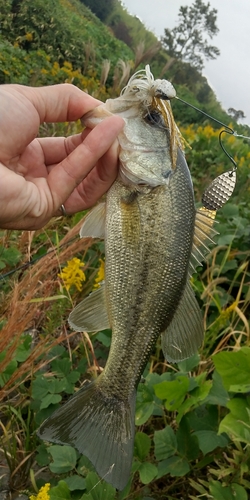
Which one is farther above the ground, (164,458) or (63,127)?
(63,127)

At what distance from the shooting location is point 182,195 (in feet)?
5.27

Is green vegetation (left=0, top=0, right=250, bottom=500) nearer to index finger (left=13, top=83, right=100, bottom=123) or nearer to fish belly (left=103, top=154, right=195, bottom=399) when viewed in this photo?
fish belly (left=103, top=154, right=195, bottom=399)

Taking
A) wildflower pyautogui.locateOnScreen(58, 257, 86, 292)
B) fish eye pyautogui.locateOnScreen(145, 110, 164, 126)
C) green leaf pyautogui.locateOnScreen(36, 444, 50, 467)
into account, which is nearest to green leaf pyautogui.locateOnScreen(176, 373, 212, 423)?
green leaf pyautogui.locateOnScreen(36, 444, 50, 467)

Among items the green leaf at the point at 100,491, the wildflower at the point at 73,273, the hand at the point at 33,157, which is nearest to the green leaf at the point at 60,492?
the green leaf at the point at 100,491

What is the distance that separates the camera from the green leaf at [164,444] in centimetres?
196

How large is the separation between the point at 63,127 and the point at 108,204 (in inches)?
129

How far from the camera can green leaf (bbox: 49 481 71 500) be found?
1.74 meters

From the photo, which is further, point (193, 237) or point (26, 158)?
point (26, 158)

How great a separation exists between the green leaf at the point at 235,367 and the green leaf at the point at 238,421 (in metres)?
0.10

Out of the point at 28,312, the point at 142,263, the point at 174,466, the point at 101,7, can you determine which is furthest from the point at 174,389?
the point at 101,7

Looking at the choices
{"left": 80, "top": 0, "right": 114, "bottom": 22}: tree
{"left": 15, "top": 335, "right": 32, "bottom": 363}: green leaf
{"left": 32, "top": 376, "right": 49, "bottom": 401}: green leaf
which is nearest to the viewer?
{"left": 32, "top": 376, "right": 49, "bottom": 401}: green leaf

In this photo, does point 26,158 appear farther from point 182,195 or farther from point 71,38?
point 71,38

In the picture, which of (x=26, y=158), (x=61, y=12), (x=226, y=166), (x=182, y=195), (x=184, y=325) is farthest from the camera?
(x=61, y=12)

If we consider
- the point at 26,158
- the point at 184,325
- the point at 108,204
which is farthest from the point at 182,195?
the point at 26,158
